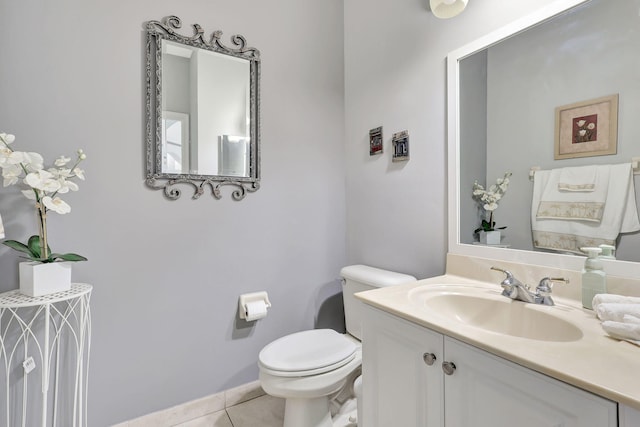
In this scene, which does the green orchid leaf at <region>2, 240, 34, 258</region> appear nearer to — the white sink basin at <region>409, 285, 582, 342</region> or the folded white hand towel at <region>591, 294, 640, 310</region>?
the white sink basin at <region>409, 285, 582, 342</region>

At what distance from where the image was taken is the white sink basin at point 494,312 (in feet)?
2.89

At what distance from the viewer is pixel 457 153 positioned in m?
1.35

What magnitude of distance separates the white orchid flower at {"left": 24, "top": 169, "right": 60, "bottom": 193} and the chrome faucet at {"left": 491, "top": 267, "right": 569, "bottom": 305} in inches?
63.9

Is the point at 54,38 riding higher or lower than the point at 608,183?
higher

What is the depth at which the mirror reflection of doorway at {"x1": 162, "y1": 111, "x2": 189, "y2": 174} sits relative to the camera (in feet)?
4.82

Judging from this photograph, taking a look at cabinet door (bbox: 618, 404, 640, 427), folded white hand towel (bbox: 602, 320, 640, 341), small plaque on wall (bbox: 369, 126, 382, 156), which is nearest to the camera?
cabinet door (bbox: 618, 404, 640, 427)

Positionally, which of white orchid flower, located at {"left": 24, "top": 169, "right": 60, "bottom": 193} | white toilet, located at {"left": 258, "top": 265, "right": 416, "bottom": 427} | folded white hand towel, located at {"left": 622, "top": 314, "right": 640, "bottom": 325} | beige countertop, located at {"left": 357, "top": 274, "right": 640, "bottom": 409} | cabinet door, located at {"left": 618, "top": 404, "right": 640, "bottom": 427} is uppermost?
white orchid flower, located at {"left": 24, "top": 169, "right": 60, "bottom": 193}

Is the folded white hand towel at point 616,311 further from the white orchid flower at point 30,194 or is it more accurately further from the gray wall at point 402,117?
the white orchid flower at point 30,194

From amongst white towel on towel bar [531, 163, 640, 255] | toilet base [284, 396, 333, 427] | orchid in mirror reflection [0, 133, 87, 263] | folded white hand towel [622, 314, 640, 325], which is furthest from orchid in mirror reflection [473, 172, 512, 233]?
orchid in mirror reflection [0, 133, 87, 263]

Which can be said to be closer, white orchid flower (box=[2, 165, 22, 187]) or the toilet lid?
white orchid flower (box=[2, 165, 22, 187])

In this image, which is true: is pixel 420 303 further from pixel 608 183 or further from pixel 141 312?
pixel 141 312

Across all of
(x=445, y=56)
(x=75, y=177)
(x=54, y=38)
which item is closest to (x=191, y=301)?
(x=75, y=177)

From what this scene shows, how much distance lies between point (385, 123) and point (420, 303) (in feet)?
3.51

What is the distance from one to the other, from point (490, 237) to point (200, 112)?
4.93ft
